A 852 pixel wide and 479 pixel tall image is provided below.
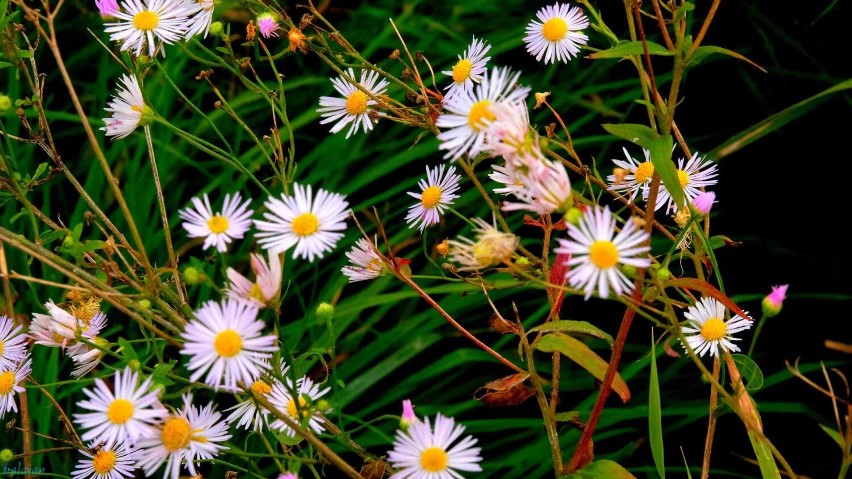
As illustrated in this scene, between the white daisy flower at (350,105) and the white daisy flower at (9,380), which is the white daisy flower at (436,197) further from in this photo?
the white daisy flower at (9,380)

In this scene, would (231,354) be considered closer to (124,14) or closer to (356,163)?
(124,14)

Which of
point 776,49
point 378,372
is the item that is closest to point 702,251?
point 378,372

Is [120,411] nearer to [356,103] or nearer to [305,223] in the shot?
[305,223]

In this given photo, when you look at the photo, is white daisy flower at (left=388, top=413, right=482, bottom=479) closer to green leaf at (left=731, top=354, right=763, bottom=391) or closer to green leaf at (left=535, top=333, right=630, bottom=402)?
green leaf at (left=535, top=333, right=630, bottom=402)

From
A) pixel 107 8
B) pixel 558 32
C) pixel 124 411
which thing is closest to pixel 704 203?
pixel 558 32

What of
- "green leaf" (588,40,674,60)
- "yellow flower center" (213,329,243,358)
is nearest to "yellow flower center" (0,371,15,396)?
"yellow flower center" (213,329,243,358)

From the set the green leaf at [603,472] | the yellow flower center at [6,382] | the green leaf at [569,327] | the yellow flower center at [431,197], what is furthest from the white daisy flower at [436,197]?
the yellow flower center at [6,382]
